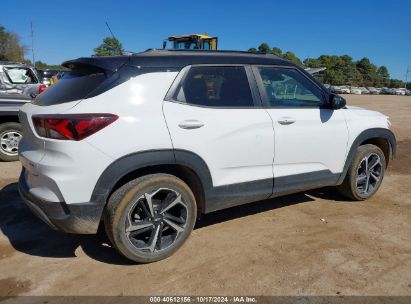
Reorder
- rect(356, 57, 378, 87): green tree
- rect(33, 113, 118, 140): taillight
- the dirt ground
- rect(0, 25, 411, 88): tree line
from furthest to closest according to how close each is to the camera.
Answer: rect(356, 57, 378, 87): green tree, rect(0, 25, 411, 88): tree line, the dirt ground, rect(33, 113, 118, 140): taillight

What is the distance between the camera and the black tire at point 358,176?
4.66 metres

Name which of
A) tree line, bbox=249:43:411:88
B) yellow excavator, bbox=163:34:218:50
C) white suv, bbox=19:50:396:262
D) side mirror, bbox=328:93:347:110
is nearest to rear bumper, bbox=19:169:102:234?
white suv, bbox=19:50:396:262

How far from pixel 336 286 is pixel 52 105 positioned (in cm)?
273

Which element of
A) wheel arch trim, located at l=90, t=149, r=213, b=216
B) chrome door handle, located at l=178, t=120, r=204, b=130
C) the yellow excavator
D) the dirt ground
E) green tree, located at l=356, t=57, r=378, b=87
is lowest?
the dirt ground

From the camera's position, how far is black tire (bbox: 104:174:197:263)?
307 cm

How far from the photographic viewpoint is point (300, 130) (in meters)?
3.96

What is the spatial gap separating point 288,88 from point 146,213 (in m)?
2.07

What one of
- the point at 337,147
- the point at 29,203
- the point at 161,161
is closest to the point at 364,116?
the point at 337,147

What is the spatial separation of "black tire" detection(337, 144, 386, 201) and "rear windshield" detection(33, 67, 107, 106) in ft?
10.5

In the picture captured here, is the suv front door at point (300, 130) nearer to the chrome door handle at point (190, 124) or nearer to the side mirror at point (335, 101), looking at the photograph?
the side mirror at point (335, 101)

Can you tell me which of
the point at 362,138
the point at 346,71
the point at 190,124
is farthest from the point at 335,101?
the point at 346,71

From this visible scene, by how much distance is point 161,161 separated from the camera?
3.14 m

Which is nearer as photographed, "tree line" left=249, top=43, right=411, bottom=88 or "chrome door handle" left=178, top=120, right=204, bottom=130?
"chrome door handle" left=178, top=120, right=204, bottom=130

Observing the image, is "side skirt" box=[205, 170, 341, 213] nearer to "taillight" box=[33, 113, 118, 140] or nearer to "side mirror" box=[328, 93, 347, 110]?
"side mirror" box=[328, 93, 347, 110]
